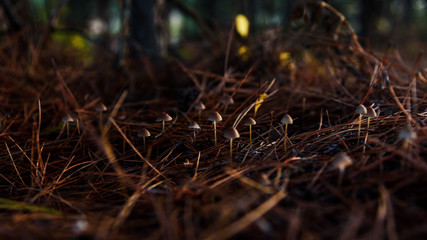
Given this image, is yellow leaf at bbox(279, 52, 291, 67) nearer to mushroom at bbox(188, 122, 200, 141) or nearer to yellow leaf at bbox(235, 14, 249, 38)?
yellow leaf at bbox(235, 14, 249, 38)

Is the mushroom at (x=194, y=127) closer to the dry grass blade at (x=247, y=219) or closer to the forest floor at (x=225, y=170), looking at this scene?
the forest floor at (x=225, y=170)

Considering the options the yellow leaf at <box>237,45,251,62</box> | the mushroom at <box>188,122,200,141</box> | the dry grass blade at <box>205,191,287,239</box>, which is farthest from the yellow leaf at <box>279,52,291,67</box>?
the dry grass blade at <box>205,191,287,239</box>

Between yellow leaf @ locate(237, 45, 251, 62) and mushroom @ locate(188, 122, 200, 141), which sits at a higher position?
yellow leaf @ locate(237, 45, 251, 62)

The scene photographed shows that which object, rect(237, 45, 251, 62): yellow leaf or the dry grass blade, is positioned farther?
rect(237, 45, 251, 62): yellow leaf

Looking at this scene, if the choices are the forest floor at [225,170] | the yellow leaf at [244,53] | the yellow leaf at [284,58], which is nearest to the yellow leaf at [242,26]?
the yellow leaf at [244,53]

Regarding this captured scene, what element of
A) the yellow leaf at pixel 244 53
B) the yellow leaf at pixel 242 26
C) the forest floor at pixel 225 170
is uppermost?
the yellow leaf at pixel 242 26

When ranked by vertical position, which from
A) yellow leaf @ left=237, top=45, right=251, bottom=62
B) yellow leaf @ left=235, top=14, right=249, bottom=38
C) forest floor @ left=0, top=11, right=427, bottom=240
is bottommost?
forest floor @ left=0, top=11, right=427, bottom=240

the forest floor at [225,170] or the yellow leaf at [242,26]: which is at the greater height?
the yellow leaf at [242,26]

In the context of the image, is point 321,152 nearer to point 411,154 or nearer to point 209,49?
point 411,154

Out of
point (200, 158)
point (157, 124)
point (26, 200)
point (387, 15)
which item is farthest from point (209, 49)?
point (387, 15)
